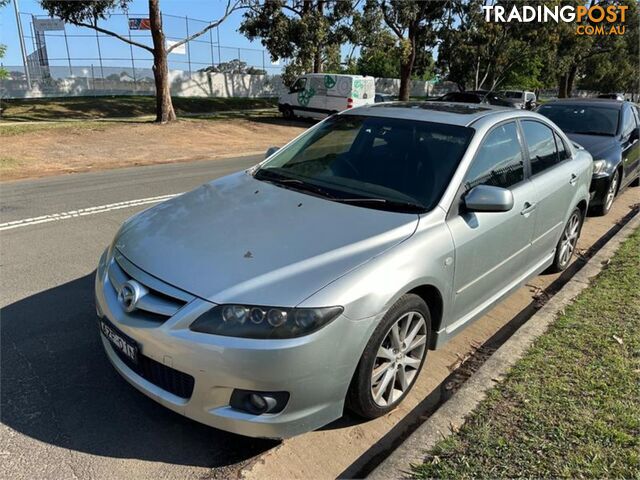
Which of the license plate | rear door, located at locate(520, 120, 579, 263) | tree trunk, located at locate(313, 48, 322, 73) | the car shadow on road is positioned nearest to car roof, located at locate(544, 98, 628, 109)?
rear door, located at locate(520, 120, 579, 263)

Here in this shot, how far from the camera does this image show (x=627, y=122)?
8.53 metres

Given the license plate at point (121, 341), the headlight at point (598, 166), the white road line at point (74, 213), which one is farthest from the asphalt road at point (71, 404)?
the headlight at point (598, 166)

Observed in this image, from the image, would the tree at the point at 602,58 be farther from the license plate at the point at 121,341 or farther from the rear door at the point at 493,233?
the license plate at the point at 121,341

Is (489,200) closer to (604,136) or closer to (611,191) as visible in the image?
(611,191)

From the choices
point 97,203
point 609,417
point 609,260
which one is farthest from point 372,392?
point 97,203

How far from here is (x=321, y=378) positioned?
2.42 m

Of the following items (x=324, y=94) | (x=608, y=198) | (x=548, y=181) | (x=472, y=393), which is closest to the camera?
(x=472, y=393)

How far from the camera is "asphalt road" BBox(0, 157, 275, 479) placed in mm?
2525

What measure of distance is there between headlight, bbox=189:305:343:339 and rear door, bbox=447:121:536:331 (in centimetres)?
119

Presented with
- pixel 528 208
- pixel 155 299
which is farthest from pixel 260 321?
pixel 528 208

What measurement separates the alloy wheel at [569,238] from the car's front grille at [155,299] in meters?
3.99

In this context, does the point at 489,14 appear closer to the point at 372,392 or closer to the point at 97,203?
the point at 97,203

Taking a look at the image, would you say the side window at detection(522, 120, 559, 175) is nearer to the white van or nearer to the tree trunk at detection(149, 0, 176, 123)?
the tree trunk at detection(149, 0, 176, 123)

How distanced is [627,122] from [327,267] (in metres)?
8.19
